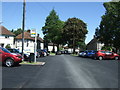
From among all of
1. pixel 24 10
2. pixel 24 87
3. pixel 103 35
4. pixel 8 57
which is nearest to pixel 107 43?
pixel 103 35

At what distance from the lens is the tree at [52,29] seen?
76500 mm

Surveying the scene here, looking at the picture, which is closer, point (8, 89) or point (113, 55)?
point (8, 89)

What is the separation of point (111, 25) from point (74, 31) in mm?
23561

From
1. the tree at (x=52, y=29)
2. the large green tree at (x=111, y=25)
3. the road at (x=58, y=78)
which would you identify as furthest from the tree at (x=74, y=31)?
the road at (x=58, y=78)

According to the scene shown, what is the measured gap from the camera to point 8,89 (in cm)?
721

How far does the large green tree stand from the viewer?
1698 inches

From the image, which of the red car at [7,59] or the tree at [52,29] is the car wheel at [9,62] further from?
the tree at [52,29]

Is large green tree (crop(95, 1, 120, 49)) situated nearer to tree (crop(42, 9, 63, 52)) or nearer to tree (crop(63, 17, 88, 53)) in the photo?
tree (crop(63, 17, 88, 53))

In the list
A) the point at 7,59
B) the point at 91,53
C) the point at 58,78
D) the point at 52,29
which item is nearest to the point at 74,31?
the point at 52,29

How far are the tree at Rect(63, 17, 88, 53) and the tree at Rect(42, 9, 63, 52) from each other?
7.86 meters

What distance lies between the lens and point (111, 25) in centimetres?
4434

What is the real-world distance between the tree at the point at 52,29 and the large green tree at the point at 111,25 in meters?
29.3

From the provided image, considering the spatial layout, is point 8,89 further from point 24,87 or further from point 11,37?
point 11,37

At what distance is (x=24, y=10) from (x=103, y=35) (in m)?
30.9
